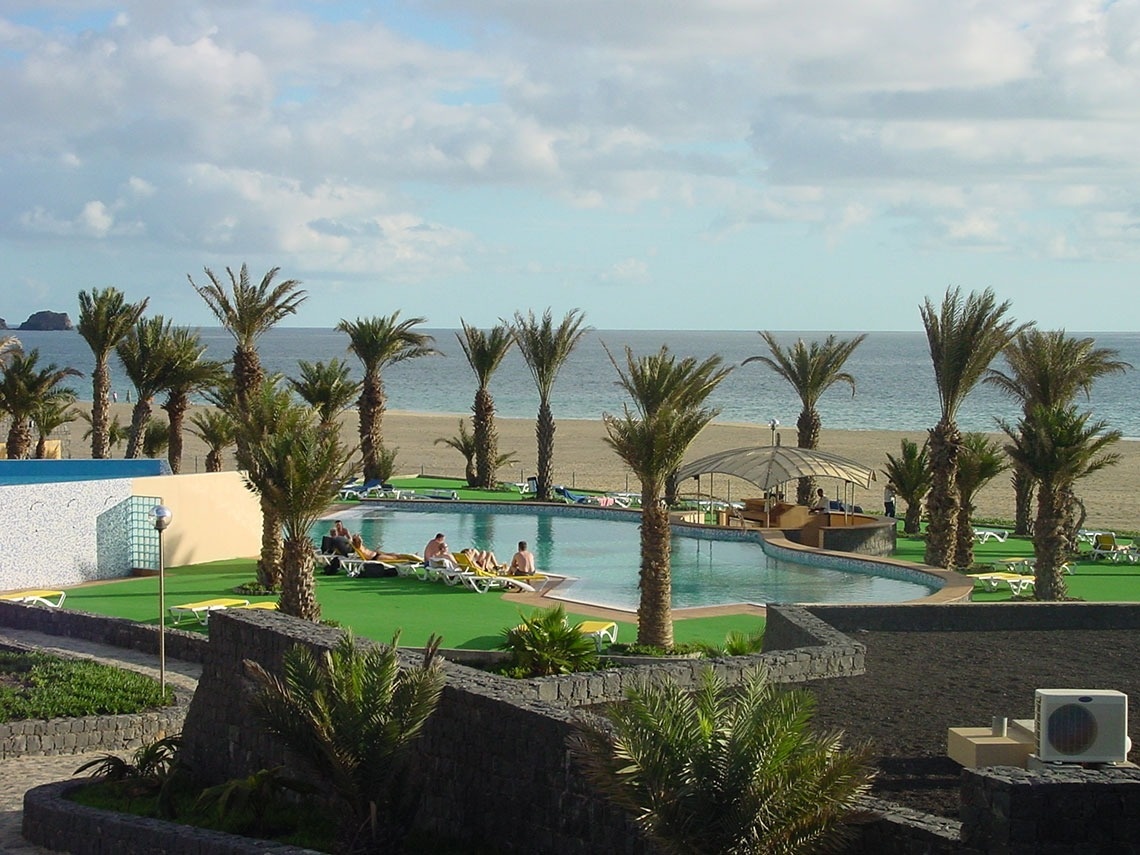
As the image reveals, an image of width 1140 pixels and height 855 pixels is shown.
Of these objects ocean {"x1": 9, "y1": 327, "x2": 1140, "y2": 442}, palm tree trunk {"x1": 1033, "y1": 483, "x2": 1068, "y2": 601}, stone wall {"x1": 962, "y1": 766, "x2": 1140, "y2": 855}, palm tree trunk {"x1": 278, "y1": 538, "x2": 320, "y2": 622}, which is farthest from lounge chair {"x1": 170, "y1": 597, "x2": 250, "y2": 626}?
ocean {"x1": 9, "y1": 327, "x2": 1140, "y2": 442}

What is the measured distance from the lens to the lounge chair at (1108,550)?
26531mm

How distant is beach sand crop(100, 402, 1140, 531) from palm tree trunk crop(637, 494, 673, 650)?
1608 centimetres

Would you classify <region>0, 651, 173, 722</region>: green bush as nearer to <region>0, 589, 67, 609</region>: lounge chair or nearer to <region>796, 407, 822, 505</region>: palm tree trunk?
<region>0, 589, 67, 609</region>: lounge chair

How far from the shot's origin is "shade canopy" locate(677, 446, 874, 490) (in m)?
28.4

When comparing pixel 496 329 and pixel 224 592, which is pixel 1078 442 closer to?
pixel 224 592

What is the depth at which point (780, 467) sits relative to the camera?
93.8 feet

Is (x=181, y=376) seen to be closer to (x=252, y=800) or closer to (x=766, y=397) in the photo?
(x=252, y=800)

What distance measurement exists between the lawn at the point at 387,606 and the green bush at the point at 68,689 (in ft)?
9.89

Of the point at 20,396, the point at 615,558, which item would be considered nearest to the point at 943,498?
the point at 615,558

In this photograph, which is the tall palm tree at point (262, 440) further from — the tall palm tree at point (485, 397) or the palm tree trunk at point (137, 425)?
the tall palm tree at point (485, 397)

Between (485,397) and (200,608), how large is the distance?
2002 cm

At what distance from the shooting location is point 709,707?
8.29m

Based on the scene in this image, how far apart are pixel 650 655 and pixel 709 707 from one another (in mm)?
8740

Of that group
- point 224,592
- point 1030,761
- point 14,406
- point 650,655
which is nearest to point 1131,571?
point 650,655
